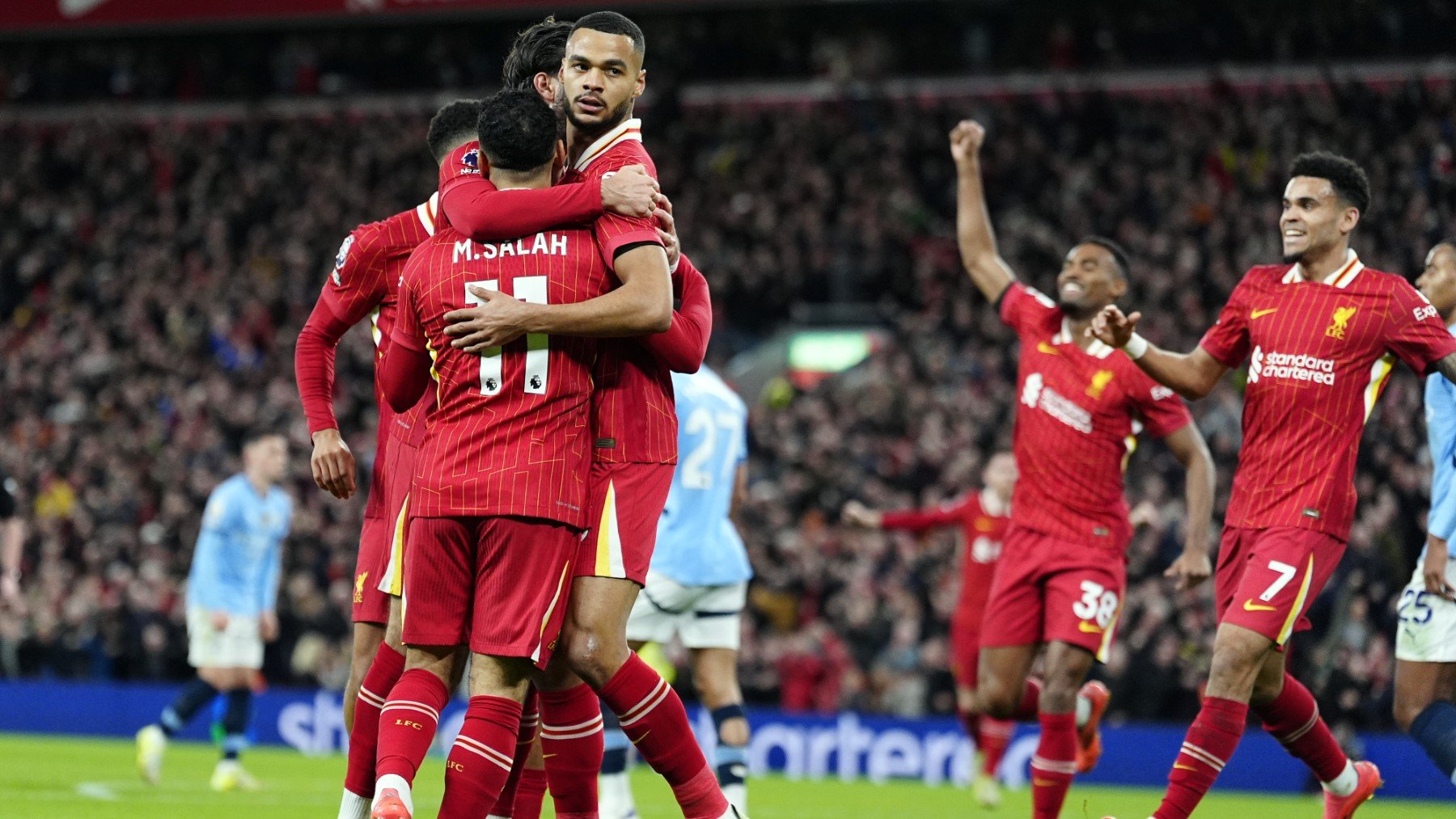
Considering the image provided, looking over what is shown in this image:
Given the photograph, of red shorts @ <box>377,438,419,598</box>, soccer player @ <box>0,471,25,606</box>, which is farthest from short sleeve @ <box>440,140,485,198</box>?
soccer player @ <box>0,471,25,606</box>

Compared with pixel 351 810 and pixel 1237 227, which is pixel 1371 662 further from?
pixel 351 810

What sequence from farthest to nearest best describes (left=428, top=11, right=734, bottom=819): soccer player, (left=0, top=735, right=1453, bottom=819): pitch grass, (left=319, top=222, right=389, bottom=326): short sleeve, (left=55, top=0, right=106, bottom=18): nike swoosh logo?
(left=55, top=0, right=106, bottom=18): nike swoosh logo, (left=0, top=735, right=1453, bottom=819): pitch grass, (left=319, top=222, right=389, bottom=326): short sleeve, (left=428, top=11, right=734, bottom=819): soccer player

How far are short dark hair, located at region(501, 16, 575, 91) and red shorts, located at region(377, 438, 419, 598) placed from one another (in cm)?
131

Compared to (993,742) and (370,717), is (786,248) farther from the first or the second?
(370,717)

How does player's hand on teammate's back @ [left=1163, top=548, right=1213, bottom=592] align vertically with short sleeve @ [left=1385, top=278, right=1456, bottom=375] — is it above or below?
below

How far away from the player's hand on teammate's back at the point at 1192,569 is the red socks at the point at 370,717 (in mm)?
3633

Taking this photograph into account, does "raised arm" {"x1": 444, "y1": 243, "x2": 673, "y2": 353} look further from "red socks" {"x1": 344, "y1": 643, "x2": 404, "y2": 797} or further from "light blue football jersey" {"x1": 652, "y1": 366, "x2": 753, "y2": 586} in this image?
"light blue football jersey" {"x1": 652, "y1": 366, "x2": 753, "y2": 586}

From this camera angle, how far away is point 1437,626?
7.22 metres

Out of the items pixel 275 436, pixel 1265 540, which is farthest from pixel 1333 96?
pixel 1265 540

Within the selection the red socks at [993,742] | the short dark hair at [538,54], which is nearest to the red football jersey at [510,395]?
the short dark hair at [538,54]

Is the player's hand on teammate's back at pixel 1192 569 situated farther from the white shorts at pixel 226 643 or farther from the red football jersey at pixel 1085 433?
the white shorts at pixel 226 643

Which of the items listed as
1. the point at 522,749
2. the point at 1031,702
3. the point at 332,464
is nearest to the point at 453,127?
the point at 332,464

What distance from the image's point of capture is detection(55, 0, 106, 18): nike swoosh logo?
2478 centimetres

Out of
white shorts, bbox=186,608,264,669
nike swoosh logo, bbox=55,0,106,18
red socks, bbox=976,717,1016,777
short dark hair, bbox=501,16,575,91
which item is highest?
nike swoosh logo, bbox=55,0,106,18
